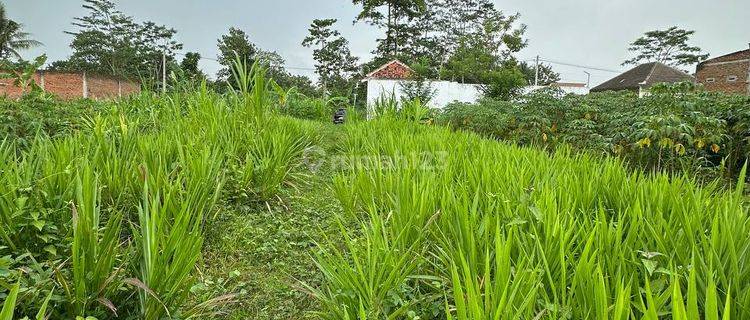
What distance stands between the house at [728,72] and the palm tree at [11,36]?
36.5 m

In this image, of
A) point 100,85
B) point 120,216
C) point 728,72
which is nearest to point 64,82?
point 100,85

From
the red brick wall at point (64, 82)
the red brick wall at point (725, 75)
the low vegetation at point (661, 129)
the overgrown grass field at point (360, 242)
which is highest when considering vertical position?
the red brick wall at point (725, 75)

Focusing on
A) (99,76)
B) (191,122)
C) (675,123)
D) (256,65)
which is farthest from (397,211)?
(99,76)

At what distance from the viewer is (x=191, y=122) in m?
2.95

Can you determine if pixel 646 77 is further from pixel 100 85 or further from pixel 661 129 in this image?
pixel 100 85

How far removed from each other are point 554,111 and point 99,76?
669 inches

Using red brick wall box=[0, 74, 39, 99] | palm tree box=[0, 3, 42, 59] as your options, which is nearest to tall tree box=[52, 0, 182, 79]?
palm tree box=[0, 3, 42, 59]

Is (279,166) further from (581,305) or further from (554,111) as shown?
(554,111)

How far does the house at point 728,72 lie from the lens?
18.9 meters

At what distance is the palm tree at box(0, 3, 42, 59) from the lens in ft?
70.6

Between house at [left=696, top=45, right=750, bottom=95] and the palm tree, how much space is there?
120ft

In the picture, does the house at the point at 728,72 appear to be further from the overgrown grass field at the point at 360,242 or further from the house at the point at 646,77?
the overgrown grass field at the point at 360,242

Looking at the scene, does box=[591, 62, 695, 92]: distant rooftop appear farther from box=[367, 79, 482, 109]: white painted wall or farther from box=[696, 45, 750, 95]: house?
box=[367, 79, 482, 109]: white painted wall

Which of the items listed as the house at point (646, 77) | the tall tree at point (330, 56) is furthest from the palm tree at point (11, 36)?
the house at point (646, 77)
